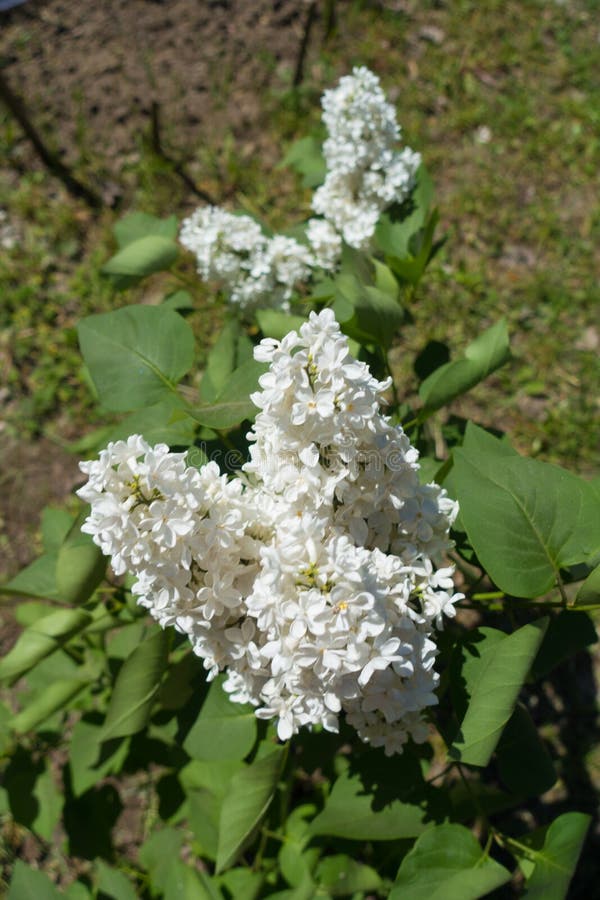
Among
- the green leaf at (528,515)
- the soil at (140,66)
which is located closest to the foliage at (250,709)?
the green leaf at (528,515)

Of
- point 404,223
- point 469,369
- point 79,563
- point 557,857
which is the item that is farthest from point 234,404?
point 557,857

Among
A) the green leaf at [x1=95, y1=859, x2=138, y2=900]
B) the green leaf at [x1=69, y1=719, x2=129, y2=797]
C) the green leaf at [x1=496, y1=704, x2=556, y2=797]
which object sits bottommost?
the green leaf at [x1=95, y1=859, x2=138, y2=900]

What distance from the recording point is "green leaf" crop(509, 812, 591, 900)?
1.48 m

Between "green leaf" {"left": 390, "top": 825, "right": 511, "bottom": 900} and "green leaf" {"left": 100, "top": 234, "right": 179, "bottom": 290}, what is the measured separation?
164 centimetres

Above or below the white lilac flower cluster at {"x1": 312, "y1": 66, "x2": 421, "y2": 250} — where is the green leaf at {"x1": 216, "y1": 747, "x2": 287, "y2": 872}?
below

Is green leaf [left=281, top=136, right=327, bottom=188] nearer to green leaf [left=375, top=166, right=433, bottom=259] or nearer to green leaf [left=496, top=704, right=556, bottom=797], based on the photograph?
green leaf [left=375, top=166, right=433, bottom=259]

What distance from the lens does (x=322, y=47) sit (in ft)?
14.8

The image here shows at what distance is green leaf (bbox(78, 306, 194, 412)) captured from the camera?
180 cm

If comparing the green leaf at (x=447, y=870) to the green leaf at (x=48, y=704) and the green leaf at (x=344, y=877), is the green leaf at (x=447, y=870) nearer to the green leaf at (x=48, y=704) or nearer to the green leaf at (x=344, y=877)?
the green leaf at (x=344, y=877)

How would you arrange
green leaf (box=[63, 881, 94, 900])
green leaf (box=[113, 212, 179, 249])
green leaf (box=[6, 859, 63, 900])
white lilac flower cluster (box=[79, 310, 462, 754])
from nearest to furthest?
white lilac flower cluster (box=[79, 310, 462, 754]) < green leaf (box=[6, 859, 63, 900]) < green leaf (box=[63, 881, 94, 900]) < green leaf (box=[113, 212, 179, 249])

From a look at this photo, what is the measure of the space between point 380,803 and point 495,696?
1.94 ft

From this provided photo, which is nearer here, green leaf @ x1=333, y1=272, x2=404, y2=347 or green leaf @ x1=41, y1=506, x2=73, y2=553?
green leaf @ x1=333, y1=272, x2=404, y2=347

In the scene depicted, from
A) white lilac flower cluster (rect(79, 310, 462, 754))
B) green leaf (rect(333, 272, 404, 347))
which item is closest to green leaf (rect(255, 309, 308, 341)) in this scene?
green leaf (rect(333, 272, 404, 347))

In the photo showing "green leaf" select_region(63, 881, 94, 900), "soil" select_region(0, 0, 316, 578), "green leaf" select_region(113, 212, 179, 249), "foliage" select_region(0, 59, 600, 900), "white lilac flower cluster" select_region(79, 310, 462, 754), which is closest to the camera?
"white lilac flower cluster" select_region(79, 310, 462, 754)
